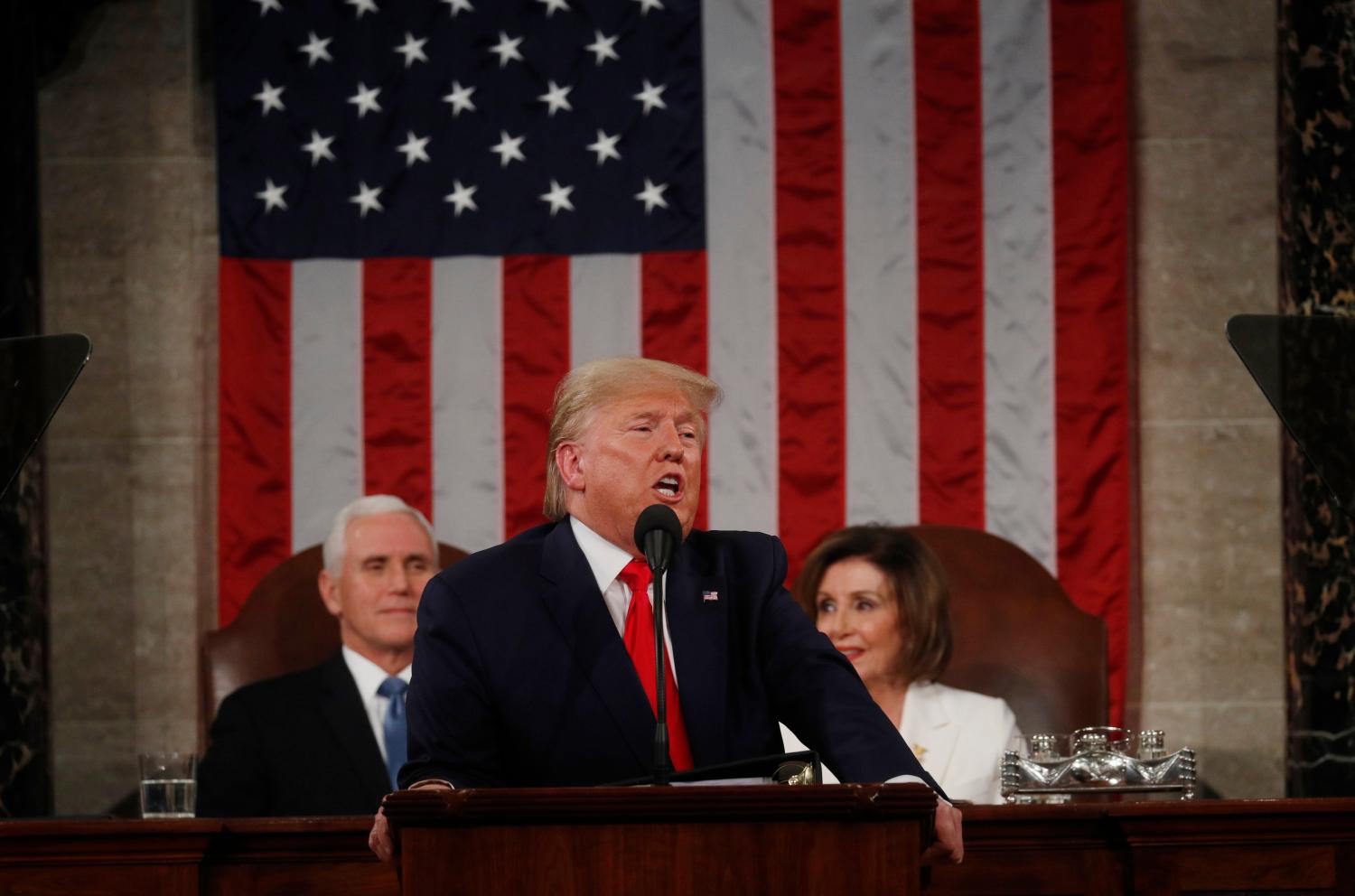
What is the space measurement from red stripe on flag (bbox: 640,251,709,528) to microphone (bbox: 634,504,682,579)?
3.20 meters

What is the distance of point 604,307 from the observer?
5688 millimetres

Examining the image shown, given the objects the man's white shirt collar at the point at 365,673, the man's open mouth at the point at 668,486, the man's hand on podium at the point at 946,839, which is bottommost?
the man's hand on podium at the point at 946,839

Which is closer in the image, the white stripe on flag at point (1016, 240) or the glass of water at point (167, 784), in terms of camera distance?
the glass of water at point (167, 784)

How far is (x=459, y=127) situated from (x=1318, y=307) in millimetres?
2827

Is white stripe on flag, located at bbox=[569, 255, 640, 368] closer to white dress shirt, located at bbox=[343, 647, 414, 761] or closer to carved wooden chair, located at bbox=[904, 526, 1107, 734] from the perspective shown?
carved wooden chair, located at bbox=[904, 526, 1107, 734]

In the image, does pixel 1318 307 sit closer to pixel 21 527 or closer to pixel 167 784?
pixel 167 784

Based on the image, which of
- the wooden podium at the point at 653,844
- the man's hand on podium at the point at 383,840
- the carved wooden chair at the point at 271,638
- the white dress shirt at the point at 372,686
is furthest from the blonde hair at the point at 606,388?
the carved wooden chair at the point at 271,638

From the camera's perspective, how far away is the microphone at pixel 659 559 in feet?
7.80

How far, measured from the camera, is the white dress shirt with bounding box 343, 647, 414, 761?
4.60 m

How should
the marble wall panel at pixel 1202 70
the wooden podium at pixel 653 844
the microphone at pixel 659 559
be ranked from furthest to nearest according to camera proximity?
the marble wall panel at pixel 1202 70, the microphone at pixel 659 559, the wooden podium at pixel 653 844

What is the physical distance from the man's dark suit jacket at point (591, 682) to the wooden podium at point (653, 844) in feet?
1.18

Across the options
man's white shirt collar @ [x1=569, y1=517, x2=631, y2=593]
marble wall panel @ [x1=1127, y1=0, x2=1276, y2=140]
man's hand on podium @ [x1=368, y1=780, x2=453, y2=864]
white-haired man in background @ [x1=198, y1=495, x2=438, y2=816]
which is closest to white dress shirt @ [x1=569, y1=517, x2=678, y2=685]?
man's white shirt collar @ [x1=569, y1=517, x2=631, y2=593]

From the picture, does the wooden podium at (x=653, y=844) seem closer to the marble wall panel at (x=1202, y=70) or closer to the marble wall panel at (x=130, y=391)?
the marble wall panel at (x=130, y=391)

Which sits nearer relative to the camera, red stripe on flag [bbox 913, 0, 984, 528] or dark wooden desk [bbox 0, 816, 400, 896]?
dark wooden desk [bbox 0, 816, 400, 896]
